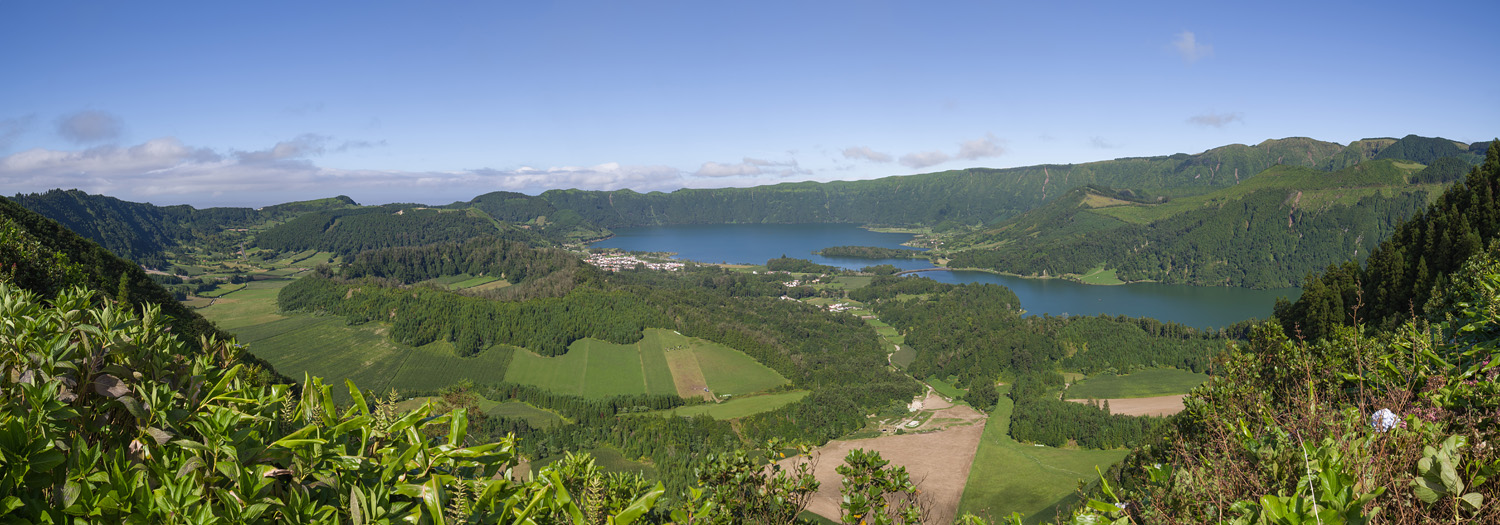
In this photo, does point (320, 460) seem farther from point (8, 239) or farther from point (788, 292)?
point (788, 292)

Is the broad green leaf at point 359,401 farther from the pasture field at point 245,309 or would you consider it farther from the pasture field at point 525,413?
the pasture field at point 245,309

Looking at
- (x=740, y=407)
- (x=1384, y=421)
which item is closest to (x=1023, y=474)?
(x=740, y=407)

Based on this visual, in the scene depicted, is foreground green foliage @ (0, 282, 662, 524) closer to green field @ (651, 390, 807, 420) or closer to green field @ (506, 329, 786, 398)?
green field @ (651, 390, 807, 420)

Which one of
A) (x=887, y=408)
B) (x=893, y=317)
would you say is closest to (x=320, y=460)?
(x=887, y=408)

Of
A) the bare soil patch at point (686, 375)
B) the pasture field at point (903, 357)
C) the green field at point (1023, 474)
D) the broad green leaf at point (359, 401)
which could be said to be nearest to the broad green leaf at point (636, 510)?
the broad green leaf at point (359, 401)

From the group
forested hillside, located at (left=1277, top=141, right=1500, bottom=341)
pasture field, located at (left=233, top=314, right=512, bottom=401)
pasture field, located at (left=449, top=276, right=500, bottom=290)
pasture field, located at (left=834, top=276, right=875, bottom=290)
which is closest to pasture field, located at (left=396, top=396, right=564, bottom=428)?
pasture field, located at (left=233, top=314, right=512, bottom=401)
